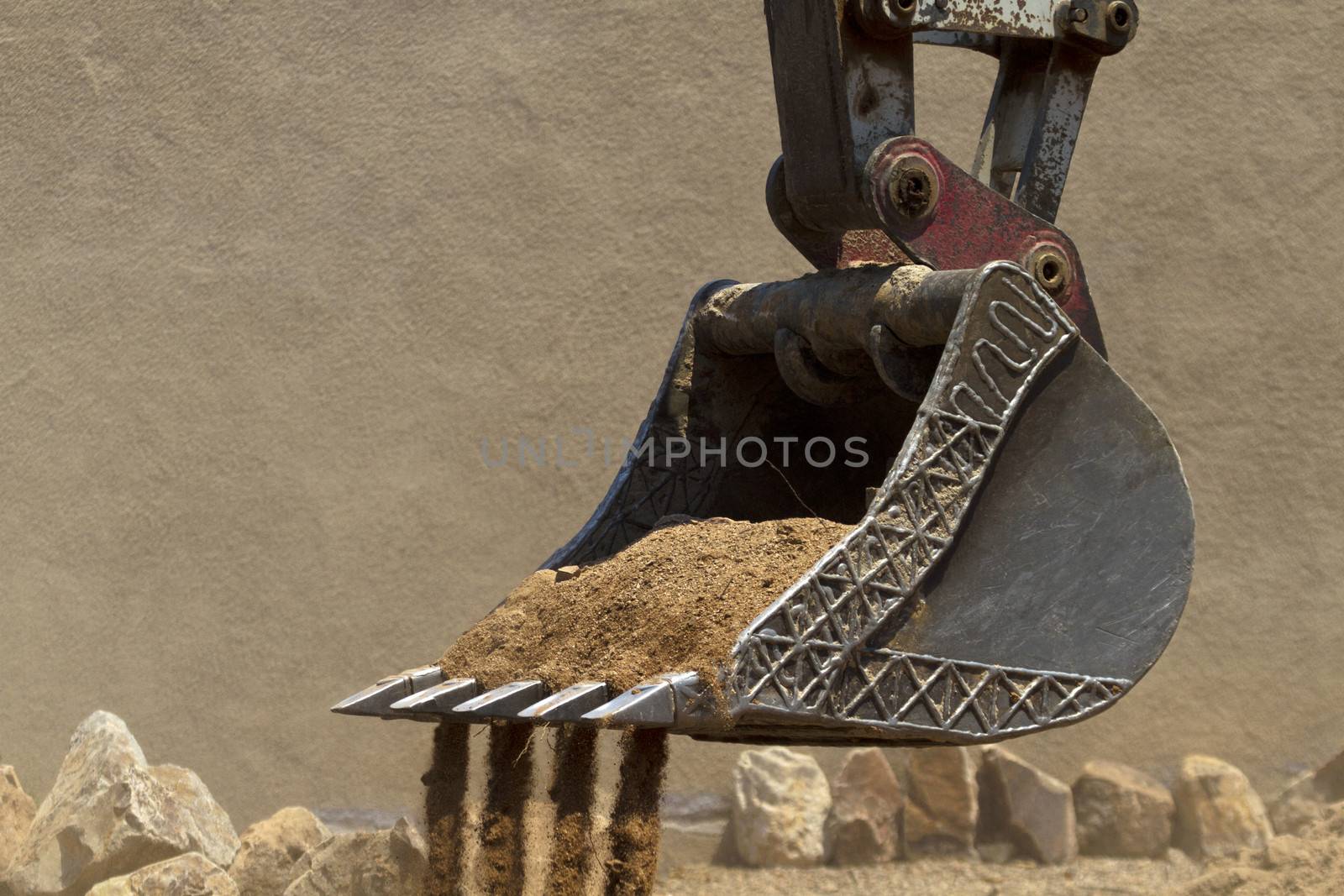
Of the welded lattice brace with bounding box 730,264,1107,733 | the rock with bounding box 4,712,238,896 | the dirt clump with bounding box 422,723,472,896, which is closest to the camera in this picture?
the welded lattice brace with bounding box 730,264,1107,733

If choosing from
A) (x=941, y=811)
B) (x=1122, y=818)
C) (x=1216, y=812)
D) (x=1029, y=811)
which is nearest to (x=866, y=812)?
(x=941, y=811)

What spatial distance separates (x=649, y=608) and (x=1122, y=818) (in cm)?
429

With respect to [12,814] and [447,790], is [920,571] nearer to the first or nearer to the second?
[447,790]

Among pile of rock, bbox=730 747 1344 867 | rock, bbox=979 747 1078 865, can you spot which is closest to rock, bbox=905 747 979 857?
pile of rock, bbox=730 747 1344 867

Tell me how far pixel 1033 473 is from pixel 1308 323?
14.6 ft

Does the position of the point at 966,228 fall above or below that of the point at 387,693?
above

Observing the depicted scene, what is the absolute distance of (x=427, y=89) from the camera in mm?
6516

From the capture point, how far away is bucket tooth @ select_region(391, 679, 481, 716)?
7.76 feet

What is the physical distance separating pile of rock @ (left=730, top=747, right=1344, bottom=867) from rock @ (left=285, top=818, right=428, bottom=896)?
1567 mm

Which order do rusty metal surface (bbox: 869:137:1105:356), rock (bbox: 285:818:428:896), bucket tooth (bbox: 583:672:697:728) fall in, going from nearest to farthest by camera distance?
bucket tooth (bbox: 583:672:697:728) < rusty metal surface (bbox: 869:137:1105:356) < rock (bbox: 285:818:428:896)

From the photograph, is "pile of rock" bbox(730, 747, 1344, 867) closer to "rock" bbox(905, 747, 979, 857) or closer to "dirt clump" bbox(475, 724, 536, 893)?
"rock" bbox(905, 747, 979, 857)

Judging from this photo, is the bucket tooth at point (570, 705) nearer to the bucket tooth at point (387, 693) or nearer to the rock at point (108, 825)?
the bucket tooth at point (387, 693)

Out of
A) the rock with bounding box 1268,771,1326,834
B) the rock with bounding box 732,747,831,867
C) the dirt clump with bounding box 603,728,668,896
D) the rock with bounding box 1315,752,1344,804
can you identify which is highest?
the dirt clump with bounding box 603,728,668,896

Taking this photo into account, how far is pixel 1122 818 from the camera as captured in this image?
610cm
